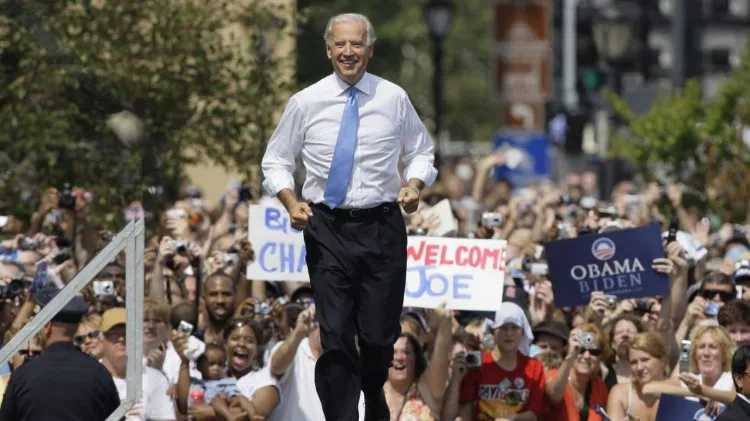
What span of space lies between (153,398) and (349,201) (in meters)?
2.68

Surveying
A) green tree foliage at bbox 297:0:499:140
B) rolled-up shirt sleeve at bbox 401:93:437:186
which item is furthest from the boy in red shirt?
green tree foliage at bbox 297:0:499:140

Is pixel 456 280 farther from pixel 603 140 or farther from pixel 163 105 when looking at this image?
pixel 603 140

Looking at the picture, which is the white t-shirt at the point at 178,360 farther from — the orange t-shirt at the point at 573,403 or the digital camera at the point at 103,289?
the orange t-shirt at the point at 573,403

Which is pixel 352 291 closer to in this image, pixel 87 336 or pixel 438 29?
pixel 87 336

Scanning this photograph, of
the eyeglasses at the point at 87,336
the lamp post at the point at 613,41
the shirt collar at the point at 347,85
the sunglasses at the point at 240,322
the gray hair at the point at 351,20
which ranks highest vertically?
the lamp post at the point at 613,41

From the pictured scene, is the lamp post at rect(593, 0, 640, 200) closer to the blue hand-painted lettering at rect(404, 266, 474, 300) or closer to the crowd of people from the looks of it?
the crowd of people

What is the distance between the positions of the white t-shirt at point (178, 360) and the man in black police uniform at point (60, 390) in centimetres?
205

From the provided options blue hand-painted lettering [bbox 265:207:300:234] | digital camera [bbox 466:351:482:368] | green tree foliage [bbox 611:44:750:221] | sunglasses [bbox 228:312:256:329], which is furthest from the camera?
green tree foliage [bbox 611:44:750:221]

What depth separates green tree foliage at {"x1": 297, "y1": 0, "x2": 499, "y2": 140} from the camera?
2509 inches

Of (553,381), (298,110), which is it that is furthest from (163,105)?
(298,110)

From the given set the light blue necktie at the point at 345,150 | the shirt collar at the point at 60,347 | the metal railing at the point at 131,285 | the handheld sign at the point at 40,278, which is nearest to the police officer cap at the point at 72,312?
the shirt collar at the point at 60,347

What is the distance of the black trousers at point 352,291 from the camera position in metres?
9.27

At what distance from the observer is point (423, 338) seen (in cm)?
1222

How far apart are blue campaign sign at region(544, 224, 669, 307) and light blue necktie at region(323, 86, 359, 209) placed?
13.8 feet
